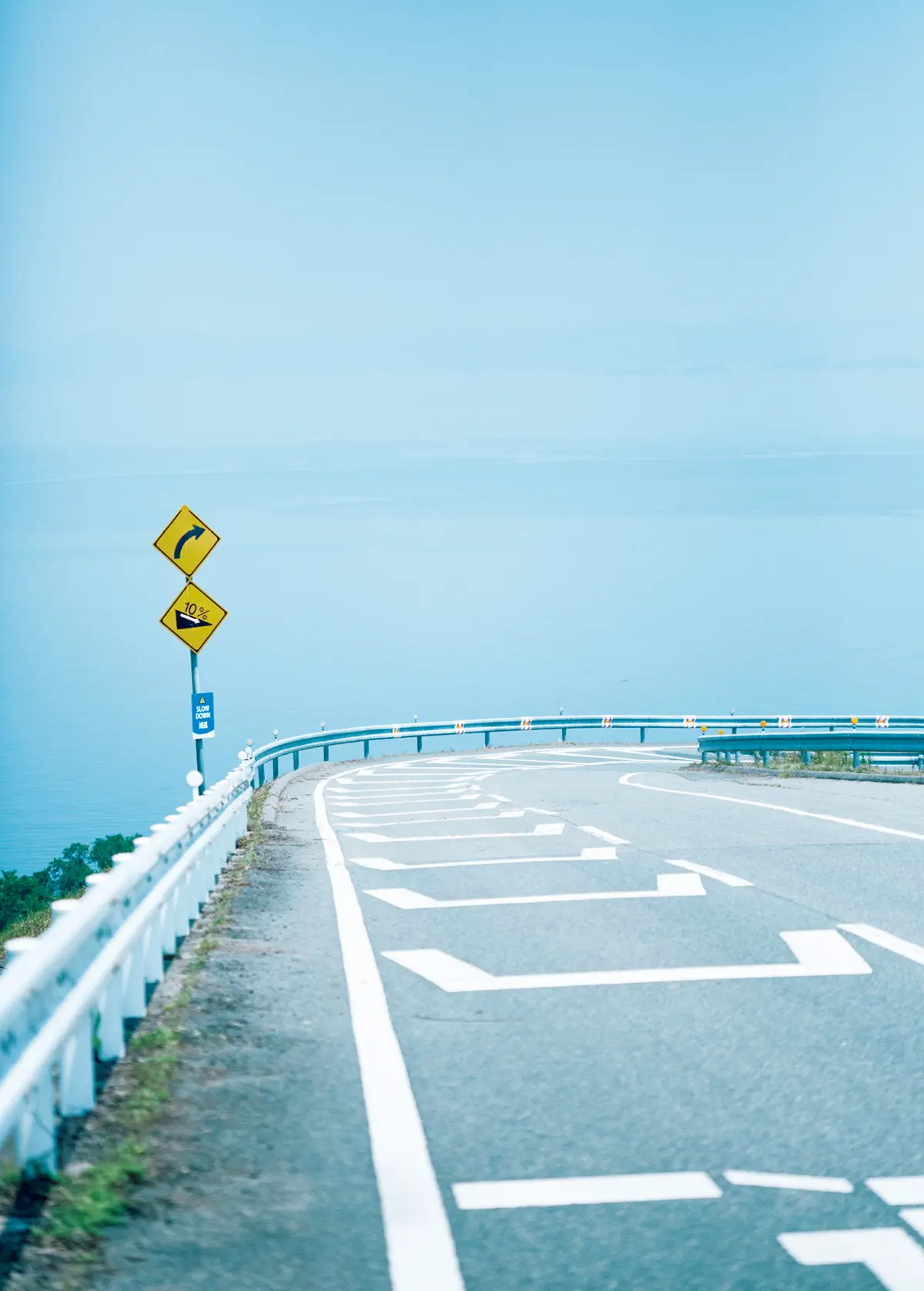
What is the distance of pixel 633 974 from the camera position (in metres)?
8.35

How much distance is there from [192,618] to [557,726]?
36.6 m

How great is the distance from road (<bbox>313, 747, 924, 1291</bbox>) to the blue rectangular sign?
5869 mm

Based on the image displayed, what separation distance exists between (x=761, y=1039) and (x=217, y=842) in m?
7.20

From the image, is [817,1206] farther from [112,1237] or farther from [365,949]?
[365,949]

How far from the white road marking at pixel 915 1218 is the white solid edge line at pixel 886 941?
379cm

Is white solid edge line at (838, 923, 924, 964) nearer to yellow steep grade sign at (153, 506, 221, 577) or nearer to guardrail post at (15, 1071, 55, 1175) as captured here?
guardrail post at (15, 1071, 55, 1175)

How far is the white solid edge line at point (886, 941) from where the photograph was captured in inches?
342

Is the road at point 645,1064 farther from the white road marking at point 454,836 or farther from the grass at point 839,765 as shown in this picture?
the grass at point 839,765

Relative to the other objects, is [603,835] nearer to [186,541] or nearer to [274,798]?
[186,541]

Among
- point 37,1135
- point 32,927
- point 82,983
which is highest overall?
point 82,983

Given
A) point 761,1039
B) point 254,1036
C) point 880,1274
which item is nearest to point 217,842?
point 254,1036

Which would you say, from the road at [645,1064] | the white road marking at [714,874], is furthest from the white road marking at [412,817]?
the white road marking at [714,874]

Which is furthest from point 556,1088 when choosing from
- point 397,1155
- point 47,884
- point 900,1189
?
point 47,884

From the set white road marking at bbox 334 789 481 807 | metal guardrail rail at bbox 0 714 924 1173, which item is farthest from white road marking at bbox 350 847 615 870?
white road marking at bbox 334 789 481 807
